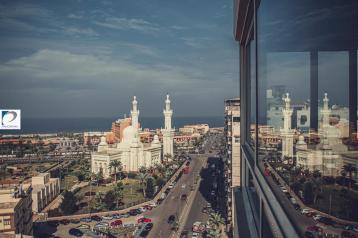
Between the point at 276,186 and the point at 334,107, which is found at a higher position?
the point at 334,107

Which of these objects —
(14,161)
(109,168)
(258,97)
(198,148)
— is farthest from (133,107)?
(258,97)

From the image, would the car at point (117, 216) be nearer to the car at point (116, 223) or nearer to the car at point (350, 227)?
the car at point (116, 223)

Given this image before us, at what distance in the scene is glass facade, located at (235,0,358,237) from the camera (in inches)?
38.6

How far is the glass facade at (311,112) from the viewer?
0.98m

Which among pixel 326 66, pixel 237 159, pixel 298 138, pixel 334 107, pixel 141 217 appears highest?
pixel 326 66

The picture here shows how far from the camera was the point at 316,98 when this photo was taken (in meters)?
1.27

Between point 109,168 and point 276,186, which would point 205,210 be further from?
point 276,186

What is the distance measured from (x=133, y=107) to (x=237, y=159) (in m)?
22.8

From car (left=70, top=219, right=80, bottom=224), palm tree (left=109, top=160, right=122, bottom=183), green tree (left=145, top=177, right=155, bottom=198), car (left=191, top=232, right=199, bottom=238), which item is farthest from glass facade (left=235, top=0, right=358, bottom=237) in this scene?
palm tree (left=109, top=160, right=122, bottom=183)

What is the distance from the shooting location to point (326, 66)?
1172mm

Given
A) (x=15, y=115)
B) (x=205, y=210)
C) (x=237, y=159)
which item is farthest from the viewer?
(x=205, y=210)

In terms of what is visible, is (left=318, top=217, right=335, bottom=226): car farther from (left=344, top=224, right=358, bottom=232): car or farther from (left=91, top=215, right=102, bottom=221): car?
(left=91, top=215, right=102, bottom=221): car

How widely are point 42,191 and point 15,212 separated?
8593 millimetres

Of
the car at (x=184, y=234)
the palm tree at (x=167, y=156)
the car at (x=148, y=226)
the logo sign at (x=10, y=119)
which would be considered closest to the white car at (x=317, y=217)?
the car at (x=184, y=234)
